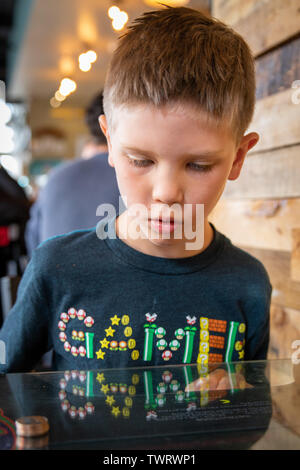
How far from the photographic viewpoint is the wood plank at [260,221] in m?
0.96

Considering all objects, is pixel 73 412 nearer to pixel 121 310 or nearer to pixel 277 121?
pixel 121 310

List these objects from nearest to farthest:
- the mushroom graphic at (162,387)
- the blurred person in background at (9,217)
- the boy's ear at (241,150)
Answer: the mushroom graphic at (162,387) < the boy's ear at (241,150) < the blurred person in background at (9,217)

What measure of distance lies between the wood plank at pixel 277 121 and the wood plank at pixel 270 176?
2 centimetres

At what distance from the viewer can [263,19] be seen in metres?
0.99

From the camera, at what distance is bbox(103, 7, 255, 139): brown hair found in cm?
57

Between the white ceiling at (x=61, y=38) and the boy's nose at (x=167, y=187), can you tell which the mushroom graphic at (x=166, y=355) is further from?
the white ceiling at (x=61, y=38)

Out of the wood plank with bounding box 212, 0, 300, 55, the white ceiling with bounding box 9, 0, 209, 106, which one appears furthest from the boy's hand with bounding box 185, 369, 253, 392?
the white ceiling with bounding box 9, 0, 209, 106

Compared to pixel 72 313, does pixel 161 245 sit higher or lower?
higher

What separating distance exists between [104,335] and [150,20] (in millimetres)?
439

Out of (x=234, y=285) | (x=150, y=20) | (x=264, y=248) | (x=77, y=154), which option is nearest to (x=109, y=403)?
(x=234, y=285)

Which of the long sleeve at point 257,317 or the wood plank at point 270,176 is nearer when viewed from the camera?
the long sleeve at point 257,317

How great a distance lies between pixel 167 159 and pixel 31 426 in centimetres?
31

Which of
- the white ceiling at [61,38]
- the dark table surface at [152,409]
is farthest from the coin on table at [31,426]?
the white ceiling at [61,38]

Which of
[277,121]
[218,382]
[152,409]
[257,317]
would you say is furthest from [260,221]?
[152,409]
